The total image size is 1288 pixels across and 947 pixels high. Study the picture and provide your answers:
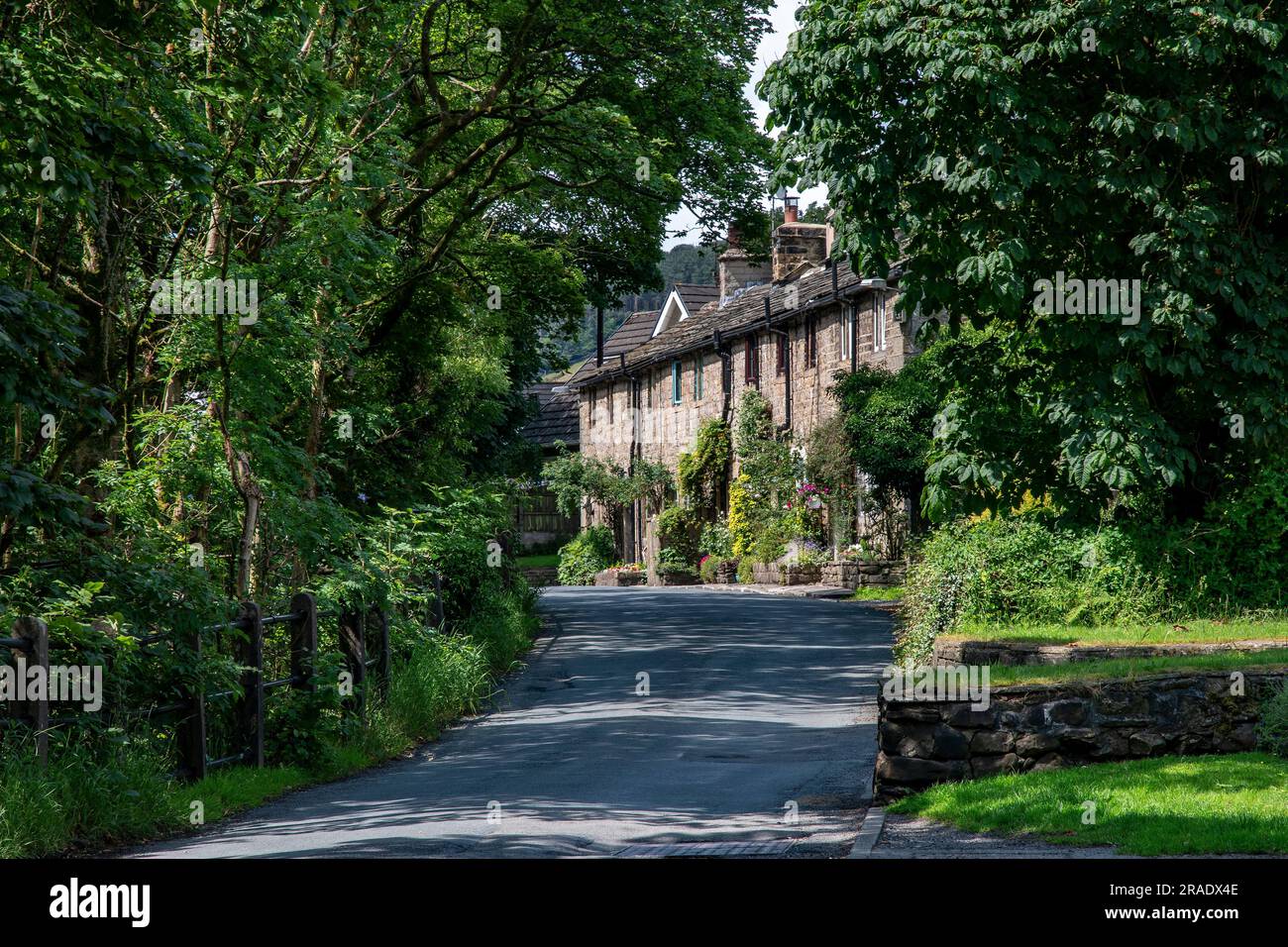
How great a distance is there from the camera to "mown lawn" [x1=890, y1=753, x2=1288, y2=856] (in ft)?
24.1

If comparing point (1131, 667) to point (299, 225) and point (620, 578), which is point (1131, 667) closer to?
point (299, 225)

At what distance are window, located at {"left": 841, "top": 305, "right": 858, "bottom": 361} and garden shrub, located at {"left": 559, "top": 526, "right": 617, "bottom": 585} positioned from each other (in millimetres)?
15422

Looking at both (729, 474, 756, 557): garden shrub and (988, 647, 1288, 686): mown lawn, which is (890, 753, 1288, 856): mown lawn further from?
(729, 474, 756, 557): garden shrub

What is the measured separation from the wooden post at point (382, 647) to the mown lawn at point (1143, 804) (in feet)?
23.9

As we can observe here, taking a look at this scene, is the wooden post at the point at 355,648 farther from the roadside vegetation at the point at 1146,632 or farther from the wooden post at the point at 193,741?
the roadside vegetation at the point at 1146,632

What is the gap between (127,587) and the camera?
377 inches

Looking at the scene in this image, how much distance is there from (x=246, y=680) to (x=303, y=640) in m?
1.10

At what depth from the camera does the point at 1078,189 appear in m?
11.6

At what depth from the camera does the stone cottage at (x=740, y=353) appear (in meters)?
33.1

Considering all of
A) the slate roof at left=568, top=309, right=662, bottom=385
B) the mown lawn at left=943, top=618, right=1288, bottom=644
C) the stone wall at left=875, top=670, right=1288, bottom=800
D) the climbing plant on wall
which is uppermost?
the slate roof at left=568, top=309, right=662, bottom=385

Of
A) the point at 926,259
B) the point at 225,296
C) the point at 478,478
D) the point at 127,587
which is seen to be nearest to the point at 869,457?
the point at 478,478

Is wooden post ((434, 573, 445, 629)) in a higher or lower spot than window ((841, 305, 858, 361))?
lower

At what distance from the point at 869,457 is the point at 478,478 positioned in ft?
27.5

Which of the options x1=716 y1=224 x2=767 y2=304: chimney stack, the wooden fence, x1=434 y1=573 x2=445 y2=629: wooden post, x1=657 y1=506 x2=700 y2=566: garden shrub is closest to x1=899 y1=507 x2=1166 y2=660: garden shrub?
the wooden fence
